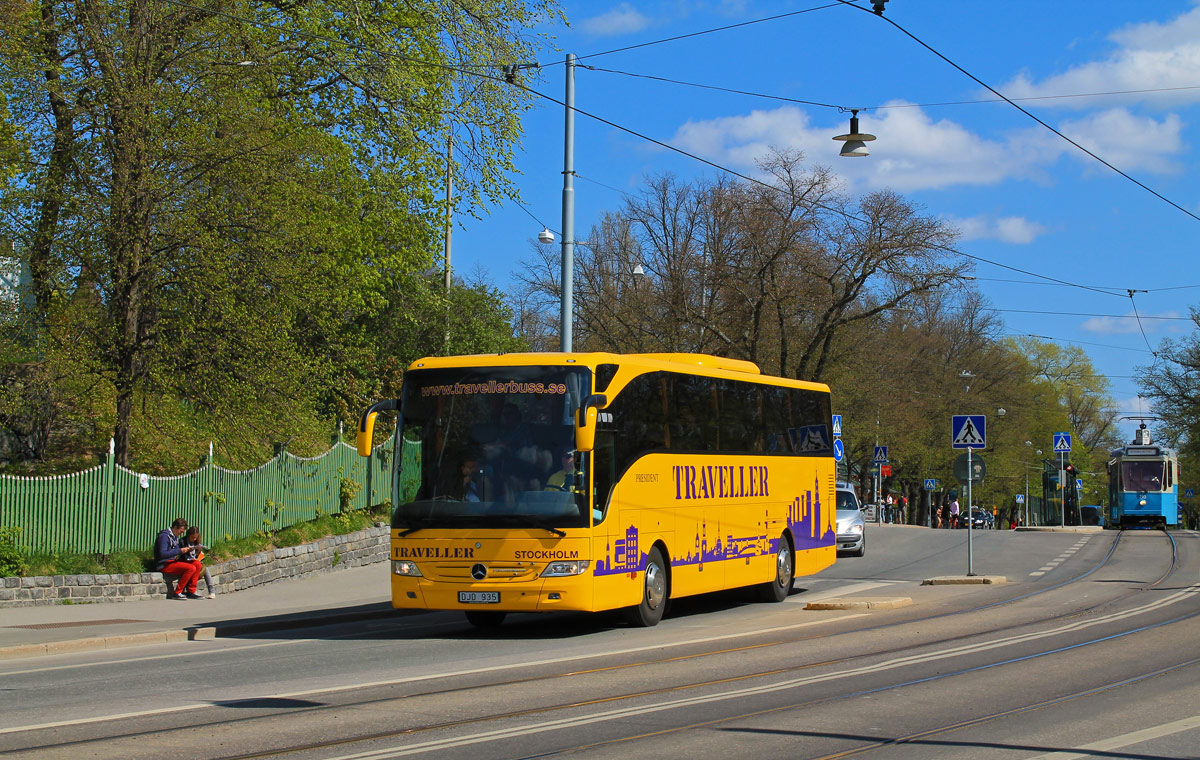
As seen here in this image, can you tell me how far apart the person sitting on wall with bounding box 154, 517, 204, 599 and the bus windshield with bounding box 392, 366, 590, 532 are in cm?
555

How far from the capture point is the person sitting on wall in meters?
18.8

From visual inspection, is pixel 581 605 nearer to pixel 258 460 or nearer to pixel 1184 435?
pixel 258 460

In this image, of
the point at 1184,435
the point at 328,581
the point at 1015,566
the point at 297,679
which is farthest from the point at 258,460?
the point at 1184,435

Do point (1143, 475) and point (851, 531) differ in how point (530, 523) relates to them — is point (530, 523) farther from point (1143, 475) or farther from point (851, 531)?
point (1143, 475)

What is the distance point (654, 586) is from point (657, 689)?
5512mm

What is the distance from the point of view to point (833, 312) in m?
38.6

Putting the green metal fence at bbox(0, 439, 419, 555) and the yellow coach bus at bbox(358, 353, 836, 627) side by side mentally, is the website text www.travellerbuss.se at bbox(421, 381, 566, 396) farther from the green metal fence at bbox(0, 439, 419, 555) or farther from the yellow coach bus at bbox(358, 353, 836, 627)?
the green metal fence at bbox(0, 439, 419, 555)

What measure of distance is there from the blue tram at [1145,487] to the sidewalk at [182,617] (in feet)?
123

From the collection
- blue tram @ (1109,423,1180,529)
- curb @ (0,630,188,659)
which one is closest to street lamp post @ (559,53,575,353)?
curb @ (0,630,188,659)

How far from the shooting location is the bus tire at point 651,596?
15575mm

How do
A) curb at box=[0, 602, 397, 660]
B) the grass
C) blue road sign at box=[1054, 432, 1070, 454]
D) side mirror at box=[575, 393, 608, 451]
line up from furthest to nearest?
1. blue road sign at box=[1054, 432, 1070, 454]
2. the grass
3. side mirror at box=[575, 393, 608, 451]
4. curb at box=[0, 602, 397, 660]

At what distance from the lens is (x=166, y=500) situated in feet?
65.0

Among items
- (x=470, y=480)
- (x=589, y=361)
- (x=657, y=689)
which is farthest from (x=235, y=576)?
(x=657, y=689)

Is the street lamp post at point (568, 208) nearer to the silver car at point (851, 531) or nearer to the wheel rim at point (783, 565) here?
the wheel rim at point (783, 565)
